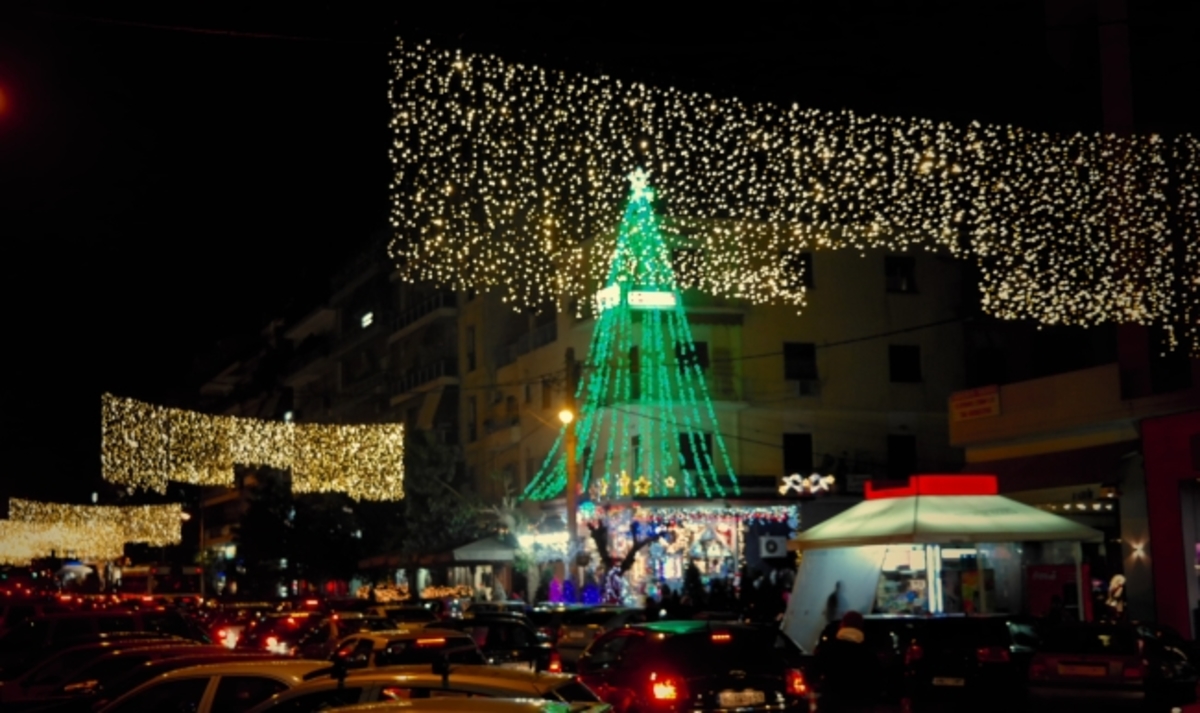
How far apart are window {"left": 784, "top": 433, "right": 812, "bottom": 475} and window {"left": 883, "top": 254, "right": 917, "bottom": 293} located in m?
5.56

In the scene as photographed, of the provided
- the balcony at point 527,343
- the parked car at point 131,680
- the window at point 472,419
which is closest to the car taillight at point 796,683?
the parked car at point 131,680

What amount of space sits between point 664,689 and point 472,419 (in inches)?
1635

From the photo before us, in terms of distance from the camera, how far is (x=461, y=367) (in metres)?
55.6

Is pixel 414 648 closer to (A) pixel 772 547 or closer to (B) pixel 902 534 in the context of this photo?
(B) pixel 902 534

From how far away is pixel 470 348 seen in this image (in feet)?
180

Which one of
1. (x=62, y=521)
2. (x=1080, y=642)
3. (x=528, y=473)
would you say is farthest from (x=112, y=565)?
(x=1080, y=642)

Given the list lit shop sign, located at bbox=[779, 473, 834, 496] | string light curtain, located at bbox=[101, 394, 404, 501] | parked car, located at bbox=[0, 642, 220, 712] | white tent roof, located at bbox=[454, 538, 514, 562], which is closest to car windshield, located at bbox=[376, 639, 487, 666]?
parked car, located at bbox=[0, 642, 220, 712]

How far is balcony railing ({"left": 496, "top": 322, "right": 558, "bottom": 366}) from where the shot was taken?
4681 centimetres

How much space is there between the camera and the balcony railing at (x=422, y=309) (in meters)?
56.3

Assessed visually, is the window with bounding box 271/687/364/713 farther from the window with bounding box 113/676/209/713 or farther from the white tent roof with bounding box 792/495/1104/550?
the white tent roof with bounding box 792/495/1104/550

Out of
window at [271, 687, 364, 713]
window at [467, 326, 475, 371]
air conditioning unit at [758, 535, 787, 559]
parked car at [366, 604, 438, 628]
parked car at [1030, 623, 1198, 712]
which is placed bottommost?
parked car at [1030, 623, 1198, 712]

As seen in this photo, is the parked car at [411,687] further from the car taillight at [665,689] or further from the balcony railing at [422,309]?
the balcony railing at [422,309]

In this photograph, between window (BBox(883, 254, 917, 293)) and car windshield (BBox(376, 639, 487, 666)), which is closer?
car windshield (BBox(376, 639, 487, 666))

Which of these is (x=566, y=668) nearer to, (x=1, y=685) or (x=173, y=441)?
(x=1, y=685)
